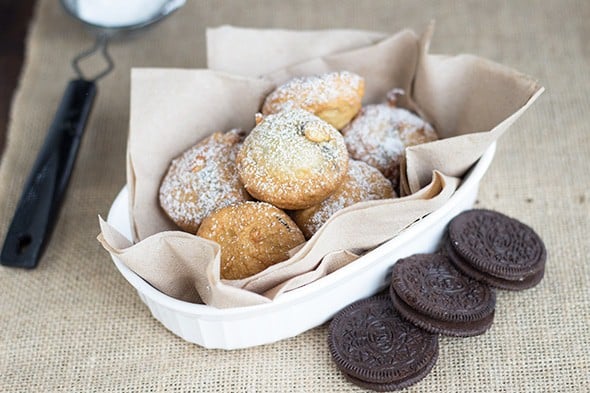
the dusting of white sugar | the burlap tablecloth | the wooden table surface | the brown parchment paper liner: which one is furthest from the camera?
the wooden table surface

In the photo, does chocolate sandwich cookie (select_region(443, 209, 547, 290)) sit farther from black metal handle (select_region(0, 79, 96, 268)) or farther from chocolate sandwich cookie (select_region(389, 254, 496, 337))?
black metal handle (select_region(0, 79, 96, 268))

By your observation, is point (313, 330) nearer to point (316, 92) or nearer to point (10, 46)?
point (316, 92)

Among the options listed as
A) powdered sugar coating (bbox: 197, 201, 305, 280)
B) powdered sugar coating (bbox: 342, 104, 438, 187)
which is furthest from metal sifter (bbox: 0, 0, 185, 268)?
powdered sugar coating (bbox: 342, 104, 438, 187)

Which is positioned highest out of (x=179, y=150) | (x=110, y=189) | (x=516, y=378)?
(x=179, y=150)

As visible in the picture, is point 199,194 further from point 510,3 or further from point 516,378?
point 510,3

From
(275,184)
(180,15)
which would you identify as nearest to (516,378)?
(275,184)

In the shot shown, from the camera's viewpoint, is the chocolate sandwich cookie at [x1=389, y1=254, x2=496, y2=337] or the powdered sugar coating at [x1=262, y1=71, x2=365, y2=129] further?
the powdered sugar coating at [x1=262, y1=71, x2=365, y2=129]

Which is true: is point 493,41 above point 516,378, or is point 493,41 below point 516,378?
above
